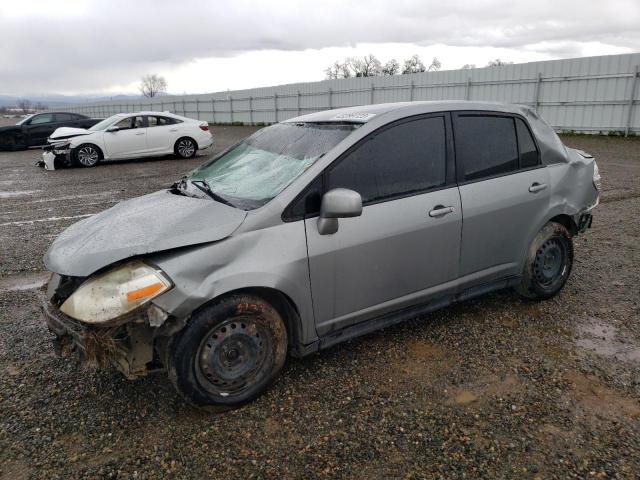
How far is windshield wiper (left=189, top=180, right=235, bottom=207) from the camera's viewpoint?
306 cm

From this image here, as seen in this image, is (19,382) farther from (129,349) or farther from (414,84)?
(414,84)

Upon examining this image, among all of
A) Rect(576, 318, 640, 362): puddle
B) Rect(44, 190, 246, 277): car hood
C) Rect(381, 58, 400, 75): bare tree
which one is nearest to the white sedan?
Rect(44, 190, 246, 277): car hood

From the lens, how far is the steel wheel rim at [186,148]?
48.3ft

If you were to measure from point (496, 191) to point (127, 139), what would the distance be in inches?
487

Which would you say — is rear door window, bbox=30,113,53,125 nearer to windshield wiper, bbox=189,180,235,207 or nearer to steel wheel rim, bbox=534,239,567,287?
windshield wiper, bbox=189,180,235,207

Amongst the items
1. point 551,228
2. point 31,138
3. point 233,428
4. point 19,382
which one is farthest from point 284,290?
point 31,138

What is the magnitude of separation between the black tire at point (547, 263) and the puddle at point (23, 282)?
14.6 ft

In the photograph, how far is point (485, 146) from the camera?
3.63 meters

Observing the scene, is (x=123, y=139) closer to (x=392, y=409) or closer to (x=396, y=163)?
(x=396, y=163)

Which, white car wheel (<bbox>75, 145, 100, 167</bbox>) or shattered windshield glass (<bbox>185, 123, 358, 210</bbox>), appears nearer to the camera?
shattered windshield glass (<bbox>185, 123, 358, 210</bbox>)

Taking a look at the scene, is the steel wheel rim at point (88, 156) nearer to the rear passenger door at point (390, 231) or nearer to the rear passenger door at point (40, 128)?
the rear passenger door at point (40, 128)

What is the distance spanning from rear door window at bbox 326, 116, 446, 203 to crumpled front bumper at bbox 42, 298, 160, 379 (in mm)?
1317

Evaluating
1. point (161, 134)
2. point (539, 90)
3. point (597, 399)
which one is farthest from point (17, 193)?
point (539, 90)

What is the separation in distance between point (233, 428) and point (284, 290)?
31.0 inches
